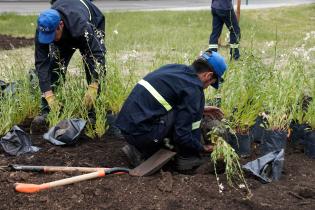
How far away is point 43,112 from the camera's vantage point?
5371 millimetres

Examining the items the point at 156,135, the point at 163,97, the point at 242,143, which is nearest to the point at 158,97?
the point at 163,97

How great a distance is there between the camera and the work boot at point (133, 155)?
171 inches

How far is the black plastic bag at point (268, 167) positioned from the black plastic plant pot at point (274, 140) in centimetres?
35

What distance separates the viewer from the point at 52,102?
494 centimetres

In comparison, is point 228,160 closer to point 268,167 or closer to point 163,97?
point 268,167

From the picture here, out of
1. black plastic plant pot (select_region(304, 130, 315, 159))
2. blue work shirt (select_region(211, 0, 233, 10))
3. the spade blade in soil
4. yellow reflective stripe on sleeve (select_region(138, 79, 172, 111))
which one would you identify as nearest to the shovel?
the spade blade in soil

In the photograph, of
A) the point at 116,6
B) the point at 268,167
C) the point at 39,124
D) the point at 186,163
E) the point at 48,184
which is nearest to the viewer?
the point at 48,184

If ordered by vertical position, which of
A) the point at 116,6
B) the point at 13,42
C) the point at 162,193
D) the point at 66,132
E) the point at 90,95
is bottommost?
the point at 116,6

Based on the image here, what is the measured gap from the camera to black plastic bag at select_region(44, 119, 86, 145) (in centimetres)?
471

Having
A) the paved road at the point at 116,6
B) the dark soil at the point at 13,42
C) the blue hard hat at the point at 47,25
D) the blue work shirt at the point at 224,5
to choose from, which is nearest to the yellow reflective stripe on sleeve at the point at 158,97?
the blue hard hat at the point at 47,25

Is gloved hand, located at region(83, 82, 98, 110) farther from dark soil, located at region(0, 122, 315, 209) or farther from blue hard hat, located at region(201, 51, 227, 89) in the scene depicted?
blue hard hat, located at region(201, 51, 227, 89)

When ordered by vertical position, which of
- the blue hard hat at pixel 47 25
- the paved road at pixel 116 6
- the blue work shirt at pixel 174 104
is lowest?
the paved road at pixel 116 6

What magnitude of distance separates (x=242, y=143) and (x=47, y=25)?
201 cm

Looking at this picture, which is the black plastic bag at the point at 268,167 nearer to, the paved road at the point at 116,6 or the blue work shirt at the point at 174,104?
the blue work shirt at the point at 174,104
